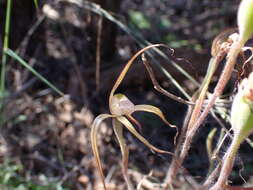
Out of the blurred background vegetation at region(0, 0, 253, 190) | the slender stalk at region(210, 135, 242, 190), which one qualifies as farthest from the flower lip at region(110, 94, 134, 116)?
the blurred background vegetation at region(0, 0, 253, 190)

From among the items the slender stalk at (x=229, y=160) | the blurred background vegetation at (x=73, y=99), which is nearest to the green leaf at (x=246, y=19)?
the slender stalk at (x=229, y=160)

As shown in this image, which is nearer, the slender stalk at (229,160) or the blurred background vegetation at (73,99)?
the slender stalk at (229,160)

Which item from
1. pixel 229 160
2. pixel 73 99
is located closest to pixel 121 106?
pixel 229 160

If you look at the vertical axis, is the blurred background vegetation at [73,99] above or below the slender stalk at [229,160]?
below

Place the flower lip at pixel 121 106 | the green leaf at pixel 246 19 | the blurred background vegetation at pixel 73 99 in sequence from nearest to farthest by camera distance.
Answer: the green leaf at pixel 246 19
the flower lip at pixel 121 106
the blurred background vegetation at pixel 73 99

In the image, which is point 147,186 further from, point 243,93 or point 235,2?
point 235,2

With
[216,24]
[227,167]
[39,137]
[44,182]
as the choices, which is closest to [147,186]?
[44,182]

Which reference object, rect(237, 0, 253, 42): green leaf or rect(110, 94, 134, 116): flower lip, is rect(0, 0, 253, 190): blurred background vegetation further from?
rect(237, 0, 253, 42): green leaf

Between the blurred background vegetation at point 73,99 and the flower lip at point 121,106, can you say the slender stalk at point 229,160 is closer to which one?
the flower lip at point 121,106
